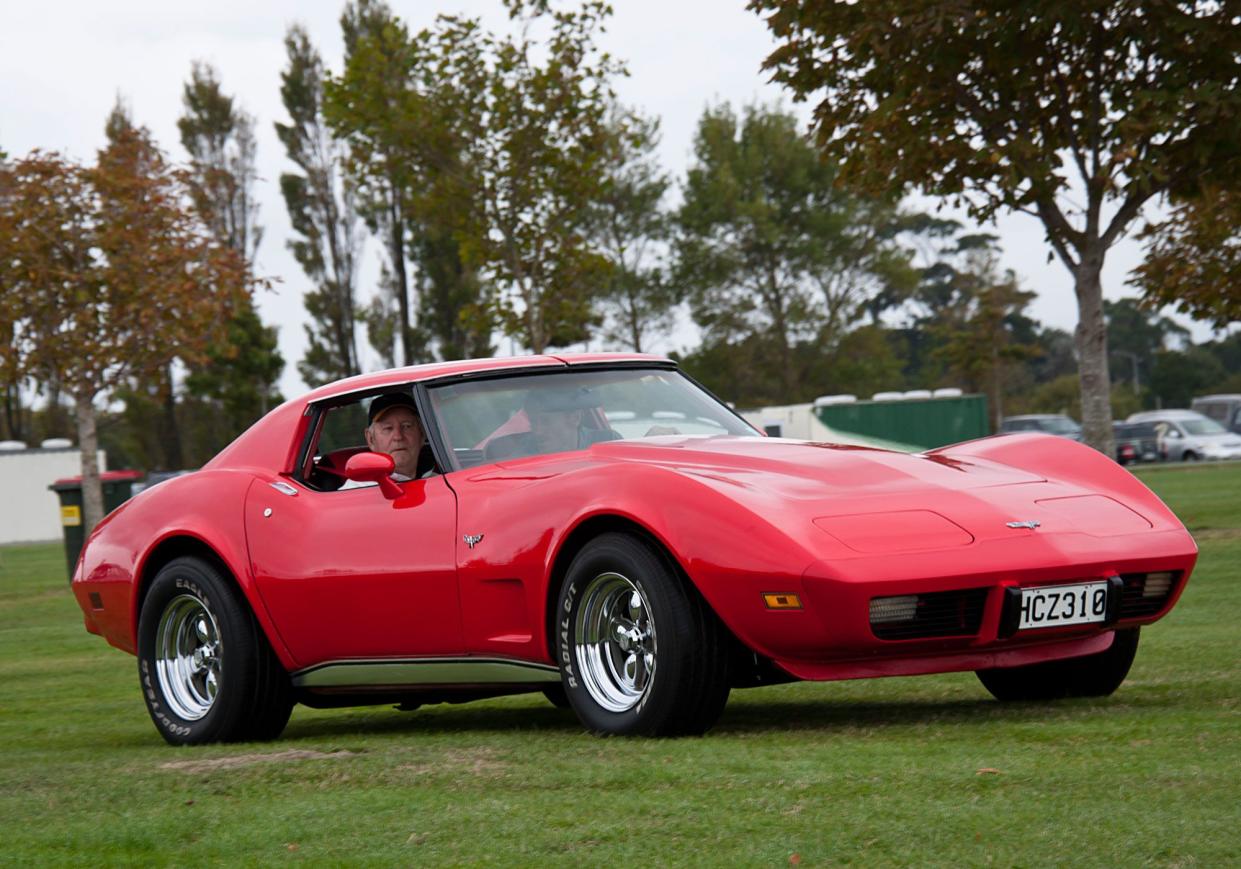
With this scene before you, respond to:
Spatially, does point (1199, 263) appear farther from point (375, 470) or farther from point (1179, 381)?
point (1179, 381)

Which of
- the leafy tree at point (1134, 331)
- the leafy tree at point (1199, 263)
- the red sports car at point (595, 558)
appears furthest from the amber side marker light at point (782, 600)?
the leafy tree at point (1134, 331)

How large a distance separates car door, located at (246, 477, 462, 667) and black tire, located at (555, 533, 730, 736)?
0.61 m

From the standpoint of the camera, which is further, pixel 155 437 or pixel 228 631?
pixel 155 437

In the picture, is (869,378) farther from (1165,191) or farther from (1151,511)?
(1151,511)

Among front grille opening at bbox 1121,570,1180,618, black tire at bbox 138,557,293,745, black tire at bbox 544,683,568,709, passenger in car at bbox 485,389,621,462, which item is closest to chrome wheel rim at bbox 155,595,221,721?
black tire at bbox 138,557,293,745

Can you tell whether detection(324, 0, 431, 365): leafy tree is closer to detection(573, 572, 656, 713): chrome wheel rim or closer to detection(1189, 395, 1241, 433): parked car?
detection(573, 572, 656, 713): chrome wheel rim

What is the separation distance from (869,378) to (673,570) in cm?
6258

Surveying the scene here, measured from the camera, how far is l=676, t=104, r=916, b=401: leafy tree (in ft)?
215

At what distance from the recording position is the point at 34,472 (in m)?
49.3

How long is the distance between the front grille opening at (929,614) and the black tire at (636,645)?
51 cm

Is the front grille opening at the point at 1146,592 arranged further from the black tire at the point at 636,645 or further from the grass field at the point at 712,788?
the black tire at the point at 636,645

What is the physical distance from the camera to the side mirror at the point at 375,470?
248 inches

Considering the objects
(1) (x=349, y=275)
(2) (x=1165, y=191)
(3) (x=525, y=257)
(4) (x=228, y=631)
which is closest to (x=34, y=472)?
(1) (x=349, y=275)

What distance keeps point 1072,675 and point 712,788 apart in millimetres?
2249
